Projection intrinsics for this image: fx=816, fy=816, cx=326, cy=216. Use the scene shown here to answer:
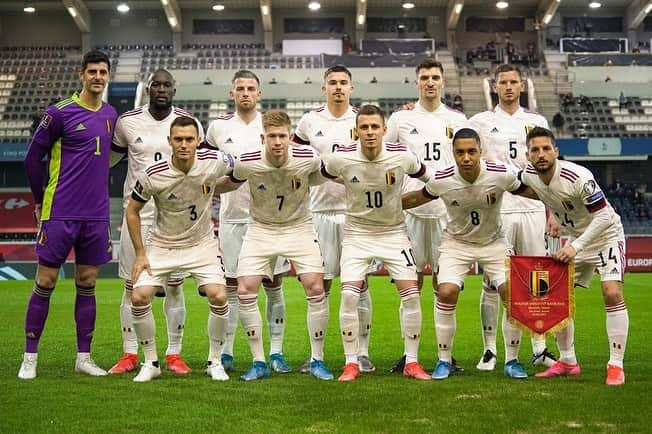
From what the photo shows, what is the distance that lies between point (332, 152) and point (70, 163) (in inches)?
82.7

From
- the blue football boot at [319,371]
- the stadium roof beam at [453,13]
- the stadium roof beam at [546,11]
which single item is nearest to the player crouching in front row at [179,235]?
the blue football boot at [319,371]

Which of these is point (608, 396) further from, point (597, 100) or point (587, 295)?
point (597, 100)

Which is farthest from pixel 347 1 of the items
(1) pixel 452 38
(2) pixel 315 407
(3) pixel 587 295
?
(2) pixel 315 407

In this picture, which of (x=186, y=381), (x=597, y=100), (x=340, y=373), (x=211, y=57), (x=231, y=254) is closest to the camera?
(x=186, y=381)

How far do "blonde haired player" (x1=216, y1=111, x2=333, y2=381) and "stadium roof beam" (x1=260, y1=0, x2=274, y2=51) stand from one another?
27.6 m

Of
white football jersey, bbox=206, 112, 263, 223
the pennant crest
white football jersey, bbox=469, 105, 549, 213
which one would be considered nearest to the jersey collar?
white football jersey, bbox=469, 105, 549, 213

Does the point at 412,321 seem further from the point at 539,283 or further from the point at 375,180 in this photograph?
the point at 375,180

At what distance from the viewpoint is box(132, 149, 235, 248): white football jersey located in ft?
20.2

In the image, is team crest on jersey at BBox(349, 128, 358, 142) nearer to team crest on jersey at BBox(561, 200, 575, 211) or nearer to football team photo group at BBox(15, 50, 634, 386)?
football team photo group at BBox(15, 50, 634, 386)

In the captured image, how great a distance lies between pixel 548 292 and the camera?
6.09 meters

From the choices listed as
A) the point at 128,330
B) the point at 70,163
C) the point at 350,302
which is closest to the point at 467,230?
the point at 350,302

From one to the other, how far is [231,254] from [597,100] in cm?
2600

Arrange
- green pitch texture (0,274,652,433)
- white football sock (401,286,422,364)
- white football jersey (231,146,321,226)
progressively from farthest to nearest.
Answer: white football jersey (231,146,321,226)
white football sock (401,286,422,364)
green pitch texture (0,274,652,433)

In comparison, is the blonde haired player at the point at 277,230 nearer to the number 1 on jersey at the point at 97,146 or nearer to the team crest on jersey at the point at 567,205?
the number 1 on jersey at the point at 97,146
